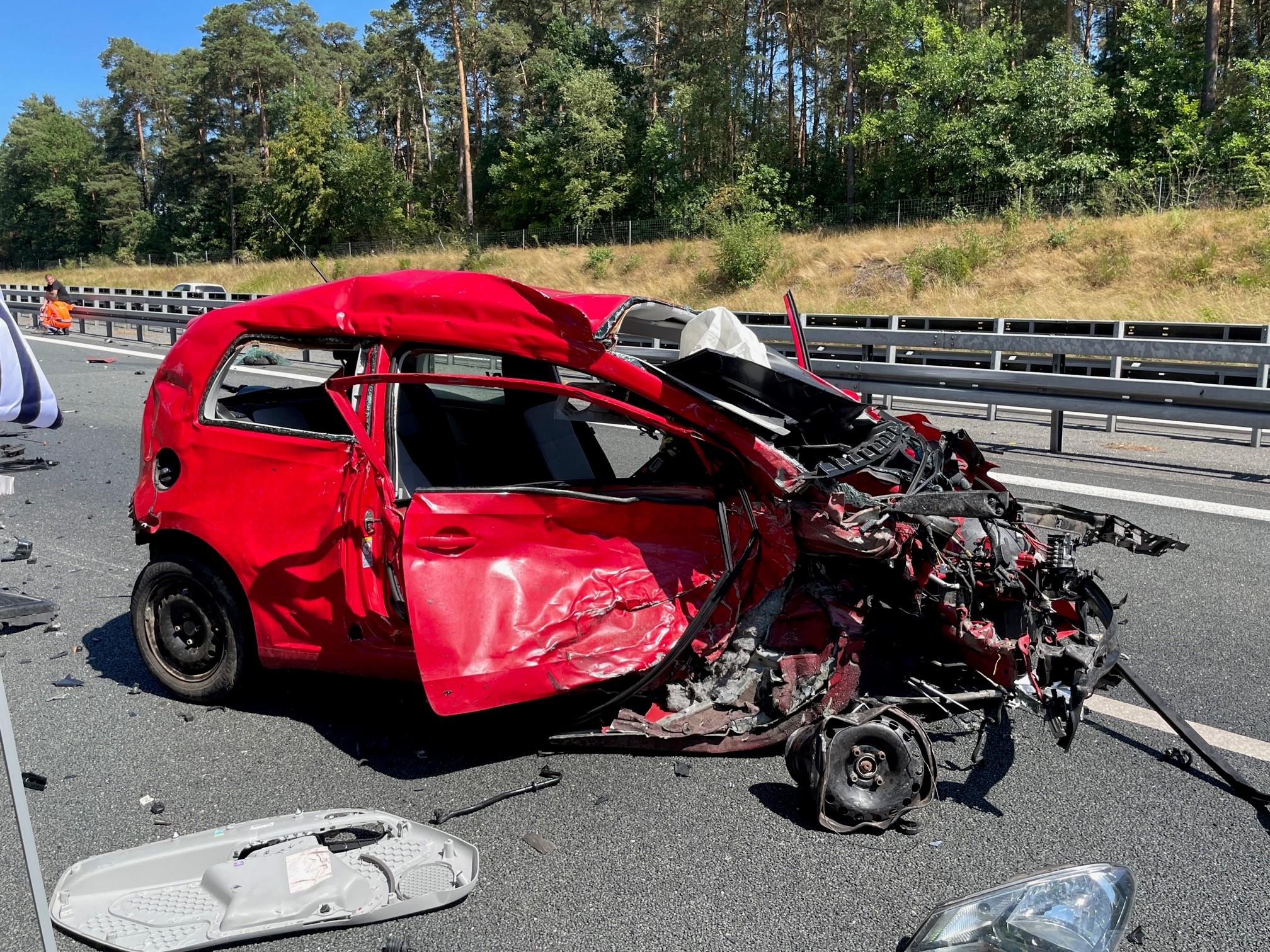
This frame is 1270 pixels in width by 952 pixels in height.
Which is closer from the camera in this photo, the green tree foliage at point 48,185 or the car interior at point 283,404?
the car interior at point 283,404

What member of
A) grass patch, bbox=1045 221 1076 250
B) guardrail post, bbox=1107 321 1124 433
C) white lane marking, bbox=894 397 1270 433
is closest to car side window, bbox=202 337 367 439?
white lane marking, bbox=894 397 1270 433

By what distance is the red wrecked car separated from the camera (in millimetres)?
3314

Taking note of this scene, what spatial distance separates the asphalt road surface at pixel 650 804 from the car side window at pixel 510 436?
75 cm

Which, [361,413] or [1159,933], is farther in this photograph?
[361,413]

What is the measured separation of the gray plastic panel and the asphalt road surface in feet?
0.24

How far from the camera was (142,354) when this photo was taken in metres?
18.9

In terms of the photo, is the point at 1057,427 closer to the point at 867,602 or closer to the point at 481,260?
the point at 867,602

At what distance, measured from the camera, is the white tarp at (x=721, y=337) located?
374 cm

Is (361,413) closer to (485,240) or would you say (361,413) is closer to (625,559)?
(625,559)

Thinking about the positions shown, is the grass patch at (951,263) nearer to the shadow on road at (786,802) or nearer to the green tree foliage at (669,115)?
the green tree foliage at (669,115)

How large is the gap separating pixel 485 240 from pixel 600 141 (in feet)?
25.4

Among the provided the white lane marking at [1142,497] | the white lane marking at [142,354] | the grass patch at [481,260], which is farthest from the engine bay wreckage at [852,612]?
the grass patch at [481,260]

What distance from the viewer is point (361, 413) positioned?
375 centimetres

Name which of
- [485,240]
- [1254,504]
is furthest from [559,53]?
[1254,504]
